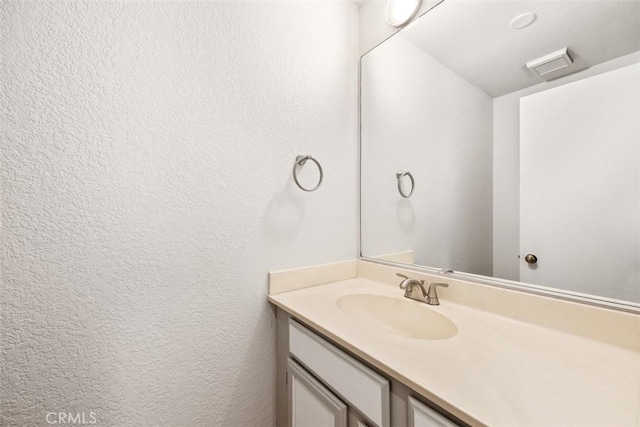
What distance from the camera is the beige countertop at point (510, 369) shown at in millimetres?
452

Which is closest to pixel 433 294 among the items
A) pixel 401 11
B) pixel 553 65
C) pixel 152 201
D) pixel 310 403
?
pixel 310 403

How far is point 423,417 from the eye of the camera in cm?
54

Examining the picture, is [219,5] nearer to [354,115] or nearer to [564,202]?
[354,115]

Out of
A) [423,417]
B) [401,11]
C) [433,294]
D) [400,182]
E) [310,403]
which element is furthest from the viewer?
[400,182]

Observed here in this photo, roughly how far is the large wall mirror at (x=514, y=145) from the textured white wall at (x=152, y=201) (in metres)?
0.43

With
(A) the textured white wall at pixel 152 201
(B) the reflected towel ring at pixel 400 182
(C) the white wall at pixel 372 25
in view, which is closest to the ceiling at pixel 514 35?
(C) the white wall at pixel 372 25

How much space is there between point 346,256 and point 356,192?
1.15 feet

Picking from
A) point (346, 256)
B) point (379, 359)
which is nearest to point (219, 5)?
point (346, 256)

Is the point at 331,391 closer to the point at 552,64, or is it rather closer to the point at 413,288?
the point at 413,288

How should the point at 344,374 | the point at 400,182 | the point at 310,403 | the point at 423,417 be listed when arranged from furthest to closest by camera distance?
the point at 400,182 → the point at 310,403 → the point at 344,374 → the point at 423,417

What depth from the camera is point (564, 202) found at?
80 centimetres

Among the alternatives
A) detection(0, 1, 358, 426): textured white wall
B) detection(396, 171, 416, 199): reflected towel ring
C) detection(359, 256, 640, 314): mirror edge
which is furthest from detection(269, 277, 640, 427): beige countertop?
detection(396, 171, 416, 199): reflected towel ring

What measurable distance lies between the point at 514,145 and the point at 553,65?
0.25 m

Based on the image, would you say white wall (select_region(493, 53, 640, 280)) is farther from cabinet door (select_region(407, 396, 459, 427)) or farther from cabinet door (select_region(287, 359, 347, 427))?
cabinet door (select_region(287, 359, 347, 427))
